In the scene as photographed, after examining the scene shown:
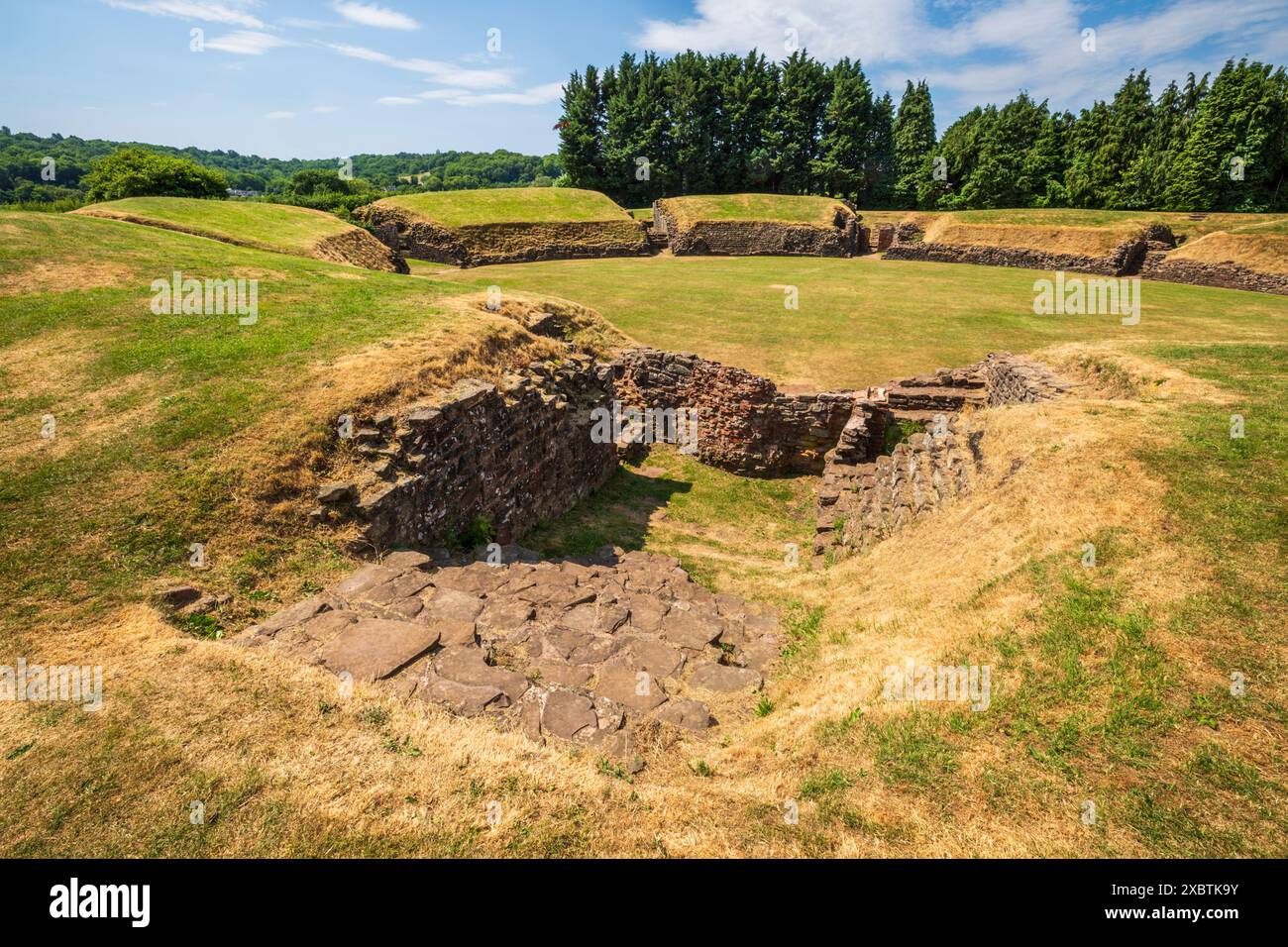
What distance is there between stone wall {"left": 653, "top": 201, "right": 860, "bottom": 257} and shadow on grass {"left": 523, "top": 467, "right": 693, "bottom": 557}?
3695 cm

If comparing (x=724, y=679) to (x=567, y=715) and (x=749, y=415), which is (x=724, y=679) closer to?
(x=567, y=715)

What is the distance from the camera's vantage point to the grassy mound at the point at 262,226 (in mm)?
24734

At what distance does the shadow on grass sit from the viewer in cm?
1325

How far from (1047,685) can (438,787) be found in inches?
236

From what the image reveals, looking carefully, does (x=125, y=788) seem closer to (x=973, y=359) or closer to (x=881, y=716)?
(x=881, y=716)

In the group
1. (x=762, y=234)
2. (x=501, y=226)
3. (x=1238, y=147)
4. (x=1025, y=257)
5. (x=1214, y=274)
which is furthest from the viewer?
(x=762, y=234)

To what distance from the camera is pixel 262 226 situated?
96.6 ft

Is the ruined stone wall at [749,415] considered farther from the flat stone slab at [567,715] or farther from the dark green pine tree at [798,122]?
the dark green pine tree at [798,122]

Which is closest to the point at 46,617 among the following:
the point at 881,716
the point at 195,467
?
the point at 195,467

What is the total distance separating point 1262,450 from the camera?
28.6ft

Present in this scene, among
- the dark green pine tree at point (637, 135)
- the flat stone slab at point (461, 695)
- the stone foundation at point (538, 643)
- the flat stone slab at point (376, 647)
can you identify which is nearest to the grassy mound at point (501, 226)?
the dark green pine tree at point (637, 135)

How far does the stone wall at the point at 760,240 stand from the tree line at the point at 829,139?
71.0 feet

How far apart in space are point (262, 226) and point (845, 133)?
2427 inches

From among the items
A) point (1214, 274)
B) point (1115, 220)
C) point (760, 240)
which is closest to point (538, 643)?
point (1214, 274)
